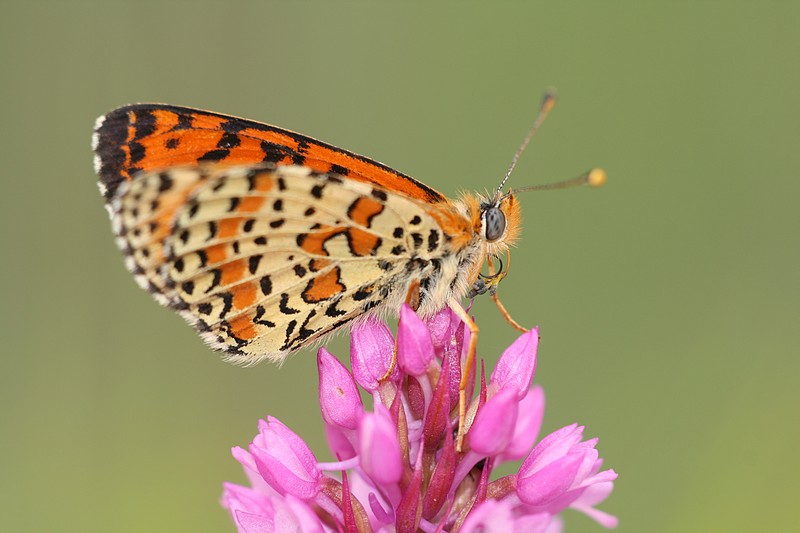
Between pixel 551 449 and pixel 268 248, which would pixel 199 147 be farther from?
pixel 551 449

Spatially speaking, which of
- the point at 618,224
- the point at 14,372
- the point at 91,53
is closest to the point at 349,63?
the point at 91,53

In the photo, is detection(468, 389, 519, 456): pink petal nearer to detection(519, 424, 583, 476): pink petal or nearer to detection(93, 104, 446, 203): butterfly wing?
detection(519, 424, 583, 476): pink petal

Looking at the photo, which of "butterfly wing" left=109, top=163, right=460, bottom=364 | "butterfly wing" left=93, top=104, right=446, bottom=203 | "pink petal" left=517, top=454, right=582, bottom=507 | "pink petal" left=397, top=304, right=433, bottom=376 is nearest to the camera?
"pink petal" left=517, top=454, right=582, bottom=507

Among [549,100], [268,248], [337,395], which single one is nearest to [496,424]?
[337,395]

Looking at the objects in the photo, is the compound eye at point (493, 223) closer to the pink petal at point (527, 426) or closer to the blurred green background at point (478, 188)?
the pink petal at point (527, 426)

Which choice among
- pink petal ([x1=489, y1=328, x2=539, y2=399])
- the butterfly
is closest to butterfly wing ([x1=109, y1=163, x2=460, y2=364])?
the butterfly

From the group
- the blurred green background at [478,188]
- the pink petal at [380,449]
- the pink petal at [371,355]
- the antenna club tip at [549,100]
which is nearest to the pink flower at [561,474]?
the pink petal at [380,449]
